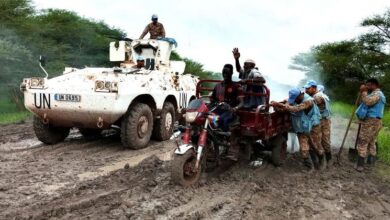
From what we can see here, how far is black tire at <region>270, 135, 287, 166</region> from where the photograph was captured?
324 inches

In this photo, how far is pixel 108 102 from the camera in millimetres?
8516

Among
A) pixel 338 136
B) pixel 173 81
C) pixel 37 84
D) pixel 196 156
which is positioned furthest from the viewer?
pixel 338 136

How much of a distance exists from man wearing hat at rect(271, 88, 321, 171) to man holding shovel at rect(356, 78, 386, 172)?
0.92m

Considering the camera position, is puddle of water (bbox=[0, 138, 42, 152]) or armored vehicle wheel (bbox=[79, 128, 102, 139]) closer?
puddle of water (bbox=[0, 138, 42, 152])

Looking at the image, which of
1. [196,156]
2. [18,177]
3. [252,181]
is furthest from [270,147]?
[18,177]

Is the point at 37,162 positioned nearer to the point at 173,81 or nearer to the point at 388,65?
the point at 173,81

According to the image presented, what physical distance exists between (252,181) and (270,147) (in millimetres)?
1460

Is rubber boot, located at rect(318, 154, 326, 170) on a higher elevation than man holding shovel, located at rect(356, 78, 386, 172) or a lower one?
lower

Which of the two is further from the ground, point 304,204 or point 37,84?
point 37,84

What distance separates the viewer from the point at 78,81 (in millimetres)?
9000

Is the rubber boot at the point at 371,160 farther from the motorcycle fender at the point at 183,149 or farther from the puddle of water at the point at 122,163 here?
the motorcycle fender at the point at 183,149

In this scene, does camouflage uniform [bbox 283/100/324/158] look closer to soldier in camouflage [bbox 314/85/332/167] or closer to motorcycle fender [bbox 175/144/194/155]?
soldier in camouflage [bbox 314/85/332/167]

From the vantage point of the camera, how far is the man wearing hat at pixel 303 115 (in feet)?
26.1

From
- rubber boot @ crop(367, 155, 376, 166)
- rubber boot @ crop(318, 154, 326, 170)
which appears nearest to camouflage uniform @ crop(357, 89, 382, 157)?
rubber boot @ crop(367, 155, 376, 166)
